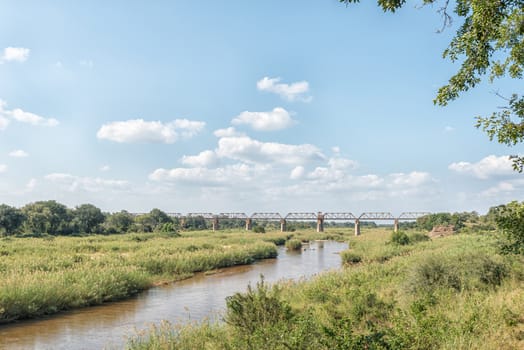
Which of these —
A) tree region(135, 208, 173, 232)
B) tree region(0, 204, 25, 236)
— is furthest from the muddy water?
tree region(135, 208, 173, 232)

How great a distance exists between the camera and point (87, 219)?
95375 millimetres

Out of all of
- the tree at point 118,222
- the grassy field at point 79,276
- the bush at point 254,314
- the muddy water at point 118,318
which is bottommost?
the muddy water at point 118,318

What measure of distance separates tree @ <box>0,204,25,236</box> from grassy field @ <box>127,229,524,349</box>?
77621mm

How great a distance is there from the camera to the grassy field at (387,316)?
8.31 m

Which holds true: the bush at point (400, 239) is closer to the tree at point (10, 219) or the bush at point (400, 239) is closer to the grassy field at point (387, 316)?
the grassy field at point (387, 316)

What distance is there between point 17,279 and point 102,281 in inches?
165

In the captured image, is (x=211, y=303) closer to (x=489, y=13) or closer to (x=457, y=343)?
(x=457, y=343)

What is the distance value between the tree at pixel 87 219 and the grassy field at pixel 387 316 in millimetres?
84473

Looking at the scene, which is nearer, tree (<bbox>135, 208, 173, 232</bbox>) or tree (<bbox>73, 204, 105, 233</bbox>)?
tree (<bbox>73, 204, 105, 233</bbox>)

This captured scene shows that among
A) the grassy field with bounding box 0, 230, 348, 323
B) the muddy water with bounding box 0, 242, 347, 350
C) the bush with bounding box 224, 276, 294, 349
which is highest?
the bush with bounding box 224, 276, 294, 349

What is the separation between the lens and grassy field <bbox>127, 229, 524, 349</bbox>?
27.3 ft

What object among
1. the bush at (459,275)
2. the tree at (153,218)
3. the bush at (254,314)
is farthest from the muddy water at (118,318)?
the tree at (153,218)

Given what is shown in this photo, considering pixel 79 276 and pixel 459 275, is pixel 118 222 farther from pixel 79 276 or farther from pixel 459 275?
pixel 459 275

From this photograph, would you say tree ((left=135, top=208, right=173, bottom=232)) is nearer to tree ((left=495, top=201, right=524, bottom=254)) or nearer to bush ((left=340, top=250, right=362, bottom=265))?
bush ((left=340, top=250, right=362, bottom=265))
